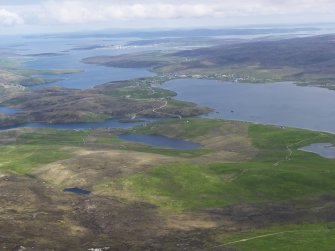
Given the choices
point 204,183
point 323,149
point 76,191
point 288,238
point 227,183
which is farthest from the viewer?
point 323,149

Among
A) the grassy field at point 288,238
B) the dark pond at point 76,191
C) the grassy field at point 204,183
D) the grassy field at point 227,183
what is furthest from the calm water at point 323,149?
the dark pond at point 76,191

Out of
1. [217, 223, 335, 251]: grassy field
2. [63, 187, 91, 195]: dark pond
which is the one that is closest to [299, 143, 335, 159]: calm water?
[217, 223, 335, 251]: grassy field

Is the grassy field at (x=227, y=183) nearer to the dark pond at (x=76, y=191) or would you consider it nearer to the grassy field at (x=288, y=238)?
the dark pond at (x=76, y=191)

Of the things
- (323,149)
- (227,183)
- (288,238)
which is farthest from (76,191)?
(323,149)

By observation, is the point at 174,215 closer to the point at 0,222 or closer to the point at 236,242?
the point at 236,242

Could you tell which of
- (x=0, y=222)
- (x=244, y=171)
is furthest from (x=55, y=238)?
(x=244, y=171)

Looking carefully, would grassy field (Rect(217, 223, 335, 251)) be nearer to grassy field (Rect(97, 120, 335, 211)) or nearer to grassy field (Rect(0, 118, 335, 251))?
grassy field (Rect(0, 118, 335, 251))

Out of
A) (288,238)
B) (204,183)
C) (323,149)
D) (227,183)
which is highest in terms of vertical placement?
(288,238)

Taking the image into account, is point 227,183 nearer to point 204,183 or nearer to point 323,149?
point 204,183
